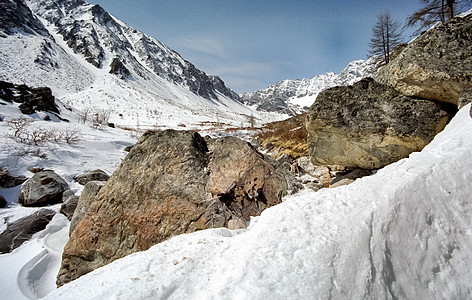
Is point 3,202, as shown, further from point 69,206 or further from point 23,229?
point 69,206

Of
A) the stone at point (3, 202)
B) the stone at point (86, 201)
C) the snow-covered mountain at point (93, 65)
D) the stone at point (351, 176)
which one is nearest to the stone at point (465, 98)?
the stone at point (351, 176)

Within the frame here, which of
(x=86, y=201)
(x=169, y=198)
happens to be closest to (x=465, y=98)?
(x=169, y=198)

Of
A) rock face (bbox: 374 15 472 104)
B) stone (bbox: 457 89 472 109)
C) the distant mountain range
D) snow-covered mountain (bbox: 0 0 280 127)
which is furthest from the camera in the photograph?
snow-covered mountain (bbox: 0 0 280 127)

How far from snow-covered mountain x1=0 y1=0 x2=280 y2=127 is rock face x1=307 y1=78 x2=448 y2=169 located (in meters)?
16.0

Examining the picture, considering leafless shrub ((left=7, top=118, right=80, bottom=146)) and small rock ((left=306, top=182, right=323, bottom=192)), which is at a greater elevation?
leafless shrub ((left=7, top=118, right=80, bottom=146))

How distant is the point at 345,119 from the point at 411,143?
89 cm

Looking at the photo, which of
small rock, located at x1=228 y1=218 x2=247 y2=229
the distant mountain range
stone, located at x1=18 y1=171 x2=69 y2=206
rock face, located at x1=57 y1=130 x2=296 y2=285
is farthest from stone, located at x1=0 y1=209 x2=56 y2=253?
the distant mountain range

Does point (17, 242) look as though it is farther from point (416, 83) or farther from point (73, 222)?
point (416, 83)

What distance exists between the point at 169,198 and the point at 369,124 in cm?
307

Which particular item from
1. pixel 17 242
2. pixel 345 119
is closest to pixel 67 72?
pixel 17 242

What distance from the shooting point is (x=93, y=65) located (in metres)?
46.5

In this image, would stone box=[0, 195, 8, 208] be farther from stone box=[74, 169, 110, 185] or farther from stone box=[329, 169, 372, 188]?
stone box=[329, 169, 372, 188]

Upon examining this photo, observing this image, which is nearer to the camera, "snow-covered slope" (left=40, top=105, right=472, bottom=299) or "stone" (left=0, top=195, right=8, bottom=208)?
"snow-covered slope" (left=40, top=105, right=472, bottom=299)

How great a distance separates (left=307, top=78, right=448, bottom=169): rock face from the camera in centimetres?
277
